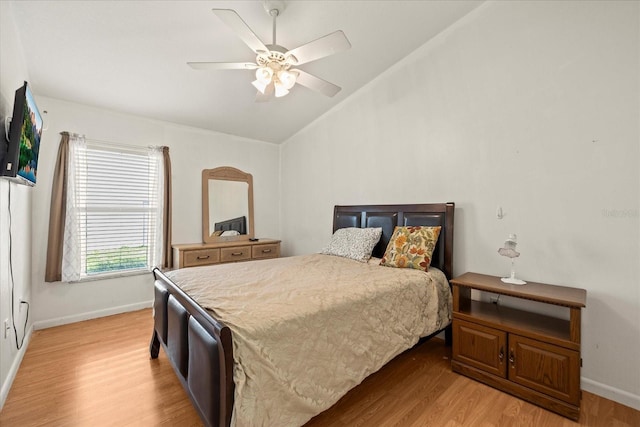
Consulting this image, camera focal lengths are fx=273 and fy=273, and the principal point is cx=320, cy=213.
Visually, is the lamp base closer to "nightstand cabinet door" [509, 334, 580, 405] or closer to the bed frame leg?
"nightstand cabinet door" [509, 334, 580, 405]

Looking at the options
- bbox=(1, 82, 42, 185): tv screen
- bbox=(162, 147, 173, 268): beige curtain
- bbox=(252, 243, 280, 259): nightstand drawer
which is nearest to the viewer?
bbox=(1, 82, 42, 185): tv screen

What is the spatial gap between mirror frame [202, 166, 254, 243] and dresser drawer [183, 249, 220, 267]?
0.38 metres

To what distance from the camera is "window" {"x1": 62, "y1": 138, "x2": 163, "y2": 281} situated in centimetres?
312

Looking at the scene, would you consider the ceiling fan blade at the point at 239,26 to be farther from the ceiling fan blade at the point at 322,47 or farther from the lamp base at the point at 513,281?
the lamp base at the point at 513,281

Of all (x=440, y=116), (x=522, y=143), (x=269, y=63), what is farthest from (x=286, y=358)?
(x=440, y=116)

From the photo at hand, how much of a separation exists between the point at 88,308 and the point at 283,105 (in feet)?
11.4

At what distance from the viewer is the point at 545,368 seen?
1779 mm

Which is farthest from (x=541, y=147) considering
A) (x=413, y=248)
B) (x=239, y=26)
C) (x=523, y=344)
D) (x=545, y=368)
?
(x=239, y=26)

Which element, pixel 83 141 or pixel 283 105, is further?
pixel 283 105

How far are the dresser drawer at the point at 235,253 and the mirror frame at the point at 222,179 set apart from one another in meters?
0.36

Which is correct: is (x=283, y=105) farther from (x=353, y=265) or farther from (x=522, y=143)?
(x=522, y=143)

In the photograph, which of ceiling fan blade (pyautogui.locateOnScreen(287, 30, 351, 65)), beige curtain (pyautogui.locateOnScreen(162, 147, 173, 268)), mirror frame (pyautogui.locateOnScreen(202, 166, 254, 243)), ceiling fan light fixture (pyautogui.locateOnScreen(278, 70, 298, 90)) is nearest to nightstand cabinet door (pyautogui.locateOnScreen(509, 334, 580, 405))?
ceiling fan blade (pyautogui.locateOnScreen(287, 30, 351, 65))

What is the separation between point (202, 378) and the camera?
52.6 inches

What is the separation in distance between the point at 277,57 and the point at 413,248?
A: 6.47 ft
